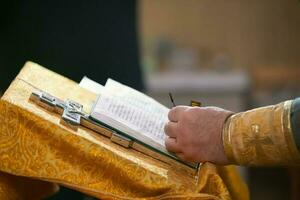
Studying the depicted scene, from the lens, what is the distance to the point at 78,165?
89 centimetres

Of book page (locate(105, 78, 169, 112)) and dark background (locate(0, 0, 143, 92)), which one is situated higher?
dark background (locate(0, 0, 143, 92))

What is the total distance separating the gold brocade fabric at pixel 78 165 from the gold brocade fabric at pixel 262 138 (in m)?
0.06

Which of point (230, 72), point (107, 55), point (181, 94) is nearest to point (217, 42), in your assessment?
point (230, 72)

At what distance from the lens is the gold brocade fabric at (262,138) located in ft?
2.88

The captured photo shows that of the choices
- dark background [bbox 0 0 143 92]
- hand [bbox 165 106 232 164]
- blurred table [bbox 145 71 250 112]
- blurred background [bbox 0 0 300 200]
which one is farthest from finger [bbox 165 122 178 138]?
blurred table [bbox 145 71 250 112]

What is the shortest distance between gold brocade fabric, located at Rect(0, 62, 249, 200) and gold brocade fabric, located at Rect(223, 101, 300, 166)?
0.06 m

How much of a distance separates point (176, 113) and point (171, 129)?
0.10 feet

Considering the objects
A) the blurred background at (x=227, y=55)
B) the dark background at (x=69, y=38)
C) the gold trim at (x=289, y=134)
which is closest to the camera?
the gold trim at (x=289, y=134)

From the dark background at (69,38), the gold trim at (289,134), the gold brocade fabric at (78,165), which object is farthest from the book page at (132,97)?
the dark background at (69,38)

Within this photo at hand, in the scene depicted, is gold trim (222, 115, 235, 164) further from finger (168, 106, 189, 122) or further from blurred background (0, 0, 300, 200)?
blurred background (0, 0, 300, 200)

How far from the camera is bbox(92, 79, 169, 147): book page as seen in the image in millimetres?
947

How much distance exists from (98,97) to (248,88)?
6.71 feet

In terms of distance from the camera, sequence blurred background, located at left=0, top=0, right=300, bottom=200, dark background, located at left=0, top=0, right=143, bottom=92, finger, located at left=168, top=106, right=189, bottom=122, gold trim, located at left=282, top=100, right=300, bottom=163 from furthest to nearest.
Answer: blurred background, located at left=0, top=0, right=300, bottom=200
dark background, located at left=0, top=0, right=143, bottom=92
finger, located at left=168, top=106, right=189, bottom=122
gold trim, located at left=282, top=100, right=300, bottom=163

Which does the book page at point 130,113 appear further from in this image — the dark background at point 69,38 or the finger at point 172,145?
the dark background at point 69,38
